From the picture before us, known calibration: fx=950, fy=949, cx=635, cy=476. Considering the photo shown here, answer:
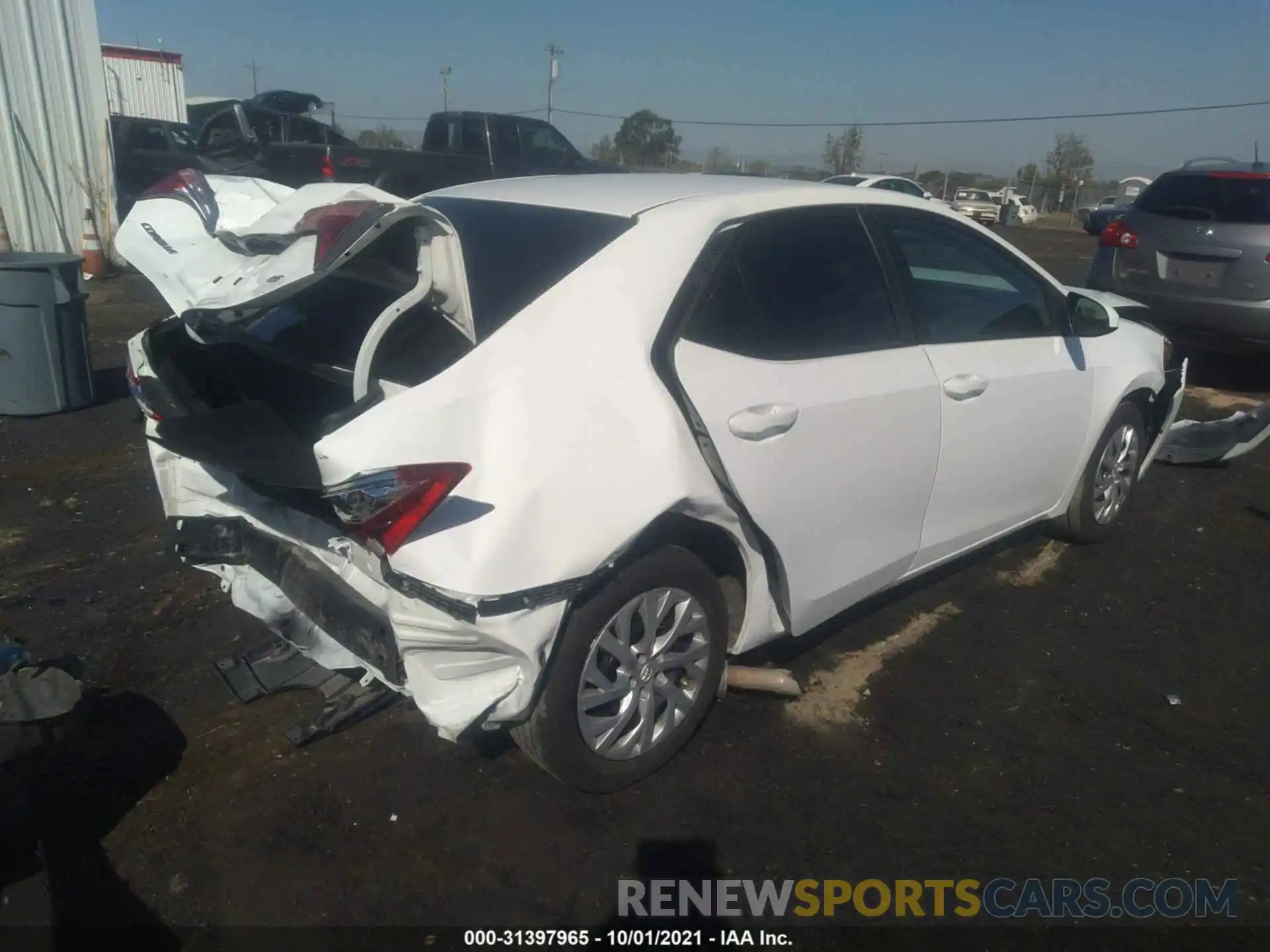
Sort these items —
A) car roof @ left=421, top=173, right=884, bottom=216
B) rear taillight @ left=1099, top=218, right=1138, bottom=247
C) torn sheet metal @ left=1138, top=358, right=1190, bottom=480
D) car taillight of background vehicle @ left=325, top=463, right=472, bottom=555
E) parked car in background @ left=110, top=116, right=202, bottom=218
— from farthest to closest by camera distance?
parked car in background @ left=110, top=116, right=202, bottom=218 → rear taillight @ left=1099, top=218, right=1138, bottom=247 → torn sheet metal @ left=1138, top=358, right=1190, bottom=480 → car roof @ left=421, top=173, right=884, bottom=216 → car taillight of background vehicle @ left=325, top=463, right=472, bottom=555

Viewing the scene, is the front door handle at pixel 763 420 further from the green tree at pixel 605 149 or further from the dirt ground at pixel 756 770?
the green tree at pixel 605 149

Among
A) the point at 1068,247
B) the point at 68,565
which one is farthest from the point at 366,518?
the point at 1068,247

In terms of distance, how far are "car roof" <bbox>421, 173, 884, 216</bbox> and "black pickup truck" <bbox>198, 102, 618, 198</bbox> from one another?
343 inches

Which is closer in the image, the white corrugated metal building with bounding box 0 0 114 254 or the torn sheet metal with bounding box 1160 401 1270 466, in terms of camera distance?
the torn sheet metal with bounding box 1160 401 1270 466

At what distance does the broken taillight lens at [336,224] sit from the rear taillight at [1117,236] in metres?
7.11

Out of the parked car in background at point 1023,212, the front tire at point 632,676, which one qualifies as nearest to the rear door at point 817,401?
the front tire at point 632,676

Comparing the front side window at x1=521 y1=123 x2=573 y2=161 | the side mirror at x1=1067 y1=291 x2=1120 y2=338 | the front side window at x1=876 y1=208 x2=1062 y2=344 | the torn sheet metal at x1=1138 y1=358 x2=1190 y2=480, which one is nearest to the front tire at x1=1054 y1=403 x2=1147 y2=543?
the torn sheet metal at x1=1138 y1=358 x2=1190 y2=480

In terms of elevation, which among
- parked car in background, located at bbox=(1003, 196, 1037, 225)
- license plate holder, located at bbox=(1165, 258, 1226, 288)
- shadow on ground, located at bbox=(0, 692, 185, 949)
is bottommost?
parked car in background, located at bbox=(1003, 196, 1037, 225)

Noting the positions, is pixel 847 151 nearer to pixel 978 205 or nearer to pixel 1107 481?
pixel 978 205

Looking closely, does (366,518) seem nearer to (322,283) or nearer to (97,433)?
(322,283)

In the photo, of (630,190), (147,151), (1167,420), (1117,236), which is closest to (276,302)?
(630,190)

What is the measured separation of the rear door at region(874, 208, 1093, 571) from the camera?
3.43 metres

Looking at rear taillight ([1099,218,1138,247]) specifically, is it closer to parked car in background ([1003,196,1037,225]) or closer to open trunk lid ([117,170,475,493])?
open trunk lid ([117,170,475,493])

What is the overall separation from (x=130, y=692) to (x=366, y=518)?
1610 millimetres
